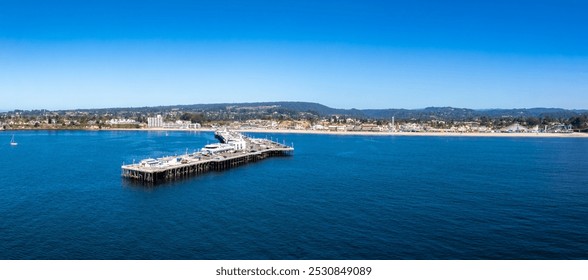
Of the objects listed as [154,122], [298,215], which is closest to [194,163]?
[298,215]

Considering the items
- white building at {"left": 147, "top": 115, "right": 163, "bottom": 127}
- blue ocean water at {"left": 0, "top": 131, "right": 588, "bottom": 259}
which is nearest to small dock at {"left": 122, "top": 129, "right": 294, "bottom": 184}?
blue ocean water at {"left": 0, "top": 131, "right": 588, "bottom": 259}

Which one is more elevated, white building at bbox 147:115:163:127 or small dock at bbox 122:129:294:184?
white building at bbox 147:115:163:127

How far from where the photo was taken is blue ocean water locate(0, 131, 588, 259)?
73.0 feet

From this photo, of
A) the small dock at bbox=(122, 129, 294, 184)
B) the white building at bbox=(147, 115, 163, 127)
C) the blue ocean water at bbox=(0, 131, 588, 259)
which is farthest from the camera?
the white building at bbox=(147, 115, 163, 127)

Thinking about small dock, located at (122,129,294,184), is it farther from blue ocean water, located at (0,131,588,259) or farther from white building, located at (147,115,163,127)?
white building, located at (147,115,163,127)

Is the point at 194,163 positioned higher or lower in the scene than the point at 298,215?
higher

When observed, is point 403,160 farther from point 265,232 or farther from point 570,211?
point 265,232

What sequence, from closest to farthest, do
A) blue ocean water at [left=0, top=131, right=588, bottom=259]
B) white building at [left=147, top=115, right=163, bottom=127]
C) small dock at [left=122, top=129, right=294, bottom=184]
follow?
blue ocean water at [left=0, top=131, right=588, bottom=259] < small dock at [left=122, top=129, right=294, bottom=184] < white building at [left=147, top=115, right=163, bottom=127]

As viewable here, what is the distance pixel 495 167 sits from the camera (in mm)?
54188

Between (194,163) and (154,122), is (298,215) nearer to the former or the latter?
(194,163)

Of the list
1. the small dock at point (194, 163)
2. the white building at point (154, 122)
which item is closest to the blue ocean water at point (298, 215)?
the small dock at point (194, 163)

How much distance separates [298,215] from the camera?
28.8 meters

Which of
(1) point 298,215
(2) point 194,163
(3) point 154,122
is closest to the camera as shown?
(1) point 298,215

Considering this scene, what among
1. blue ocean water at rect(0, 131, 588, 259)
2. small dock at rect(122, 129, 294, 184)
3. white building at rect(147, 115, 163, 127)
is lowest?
blue ocean water at rect(0, 131, 588, 259)
